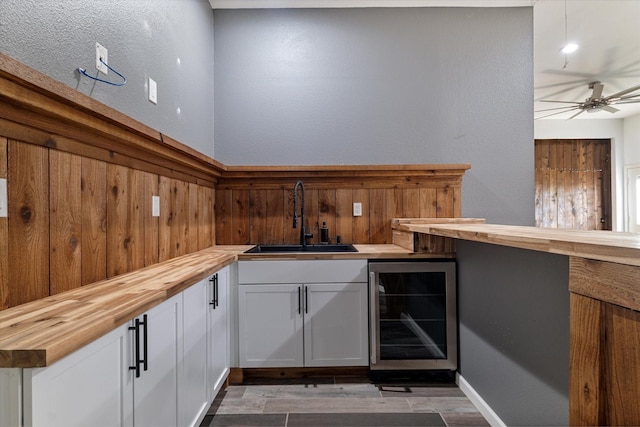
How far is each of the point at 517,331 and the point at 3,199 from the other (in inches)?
76.5

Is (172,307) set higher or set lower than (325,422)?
higher

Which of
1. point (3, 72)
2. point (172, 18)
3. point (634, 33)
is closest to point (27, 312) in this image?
point (3, 72)

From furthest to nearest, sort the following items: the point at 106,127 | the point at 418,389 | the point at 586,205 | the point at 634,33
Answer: the point at 586,205
the point at 634,33
the point at 418,389
the point at 106,127

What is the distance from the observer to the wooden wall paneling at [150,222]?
1740mm

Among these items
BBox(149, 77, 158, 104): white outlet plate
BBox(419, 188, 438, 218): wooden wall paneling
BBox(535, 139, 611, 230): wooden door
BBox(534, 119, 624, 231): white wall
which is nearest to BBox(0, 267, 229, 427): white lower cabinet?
BBox(149, 77, 158, 104): white outlet plate

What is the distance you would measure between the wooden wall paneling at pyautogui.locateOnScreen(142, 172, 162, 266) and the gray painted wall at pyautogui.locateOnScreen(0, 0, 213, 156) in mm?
293

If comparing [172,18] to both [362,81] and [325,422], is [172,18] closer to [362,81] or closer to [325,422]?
[362,81]

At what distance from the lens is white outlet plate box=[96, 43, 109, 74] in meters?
1.36

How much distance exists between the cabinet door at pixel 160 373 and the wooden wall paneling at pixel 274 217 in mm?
1466

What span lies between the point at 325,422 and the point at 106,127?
5.75 ft

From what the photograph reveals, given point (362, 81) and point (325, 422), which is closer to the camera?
point (325, 422)

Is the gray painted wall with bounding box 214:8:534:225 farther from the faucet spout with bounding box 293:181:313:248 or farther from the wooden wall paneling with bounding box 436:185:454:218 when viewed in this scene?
the faucet spout with bounding box 293:181:313:248

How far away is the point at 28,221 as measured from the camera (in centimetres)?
106

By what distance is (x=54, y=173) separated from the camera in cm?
116
